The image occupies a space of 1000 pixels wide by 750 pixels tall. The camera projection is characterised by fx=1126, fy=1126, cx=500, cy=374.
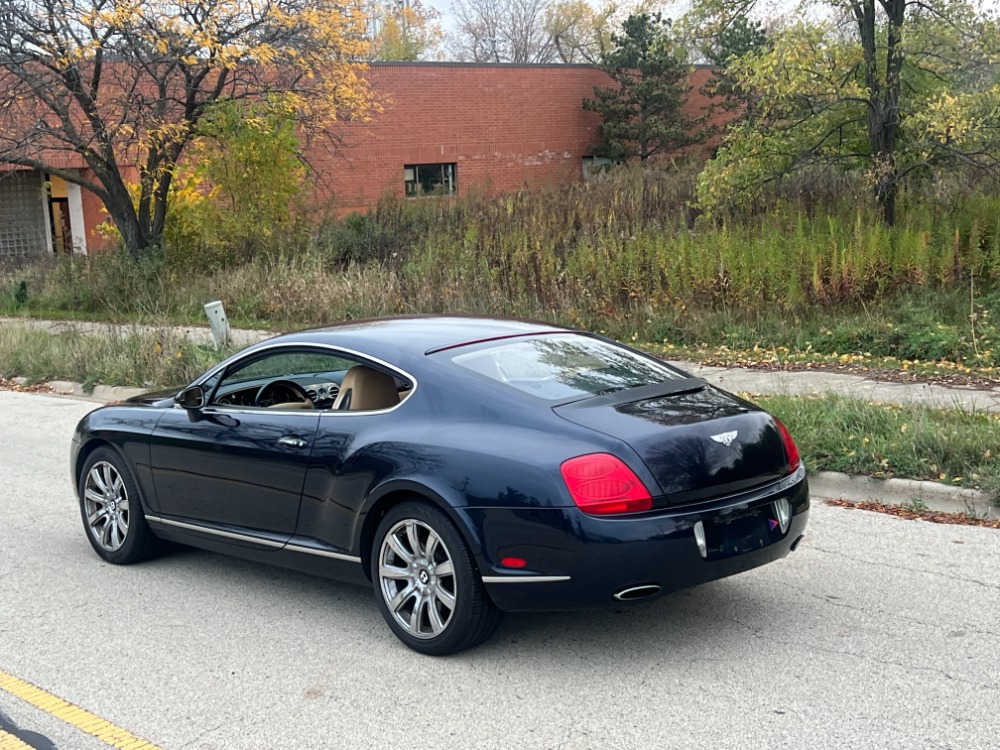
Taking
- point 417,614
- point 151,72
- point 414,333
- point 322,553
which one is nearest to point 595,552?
point 417,614

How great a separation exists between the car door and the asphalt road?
1.66 ft

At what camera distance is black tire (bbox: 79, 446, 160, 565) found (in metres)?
6.81

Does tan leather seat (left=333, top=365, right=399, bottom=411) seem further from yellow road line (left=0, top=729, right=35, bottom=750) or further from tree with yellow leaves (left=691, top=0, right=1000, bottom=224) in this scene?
tree with yellow leaves (left=691, top=0, right=1000, bottom=224)

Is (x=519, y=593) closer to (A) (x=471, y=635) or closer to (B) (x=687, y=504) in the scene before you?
(A) (x=471, y=635)

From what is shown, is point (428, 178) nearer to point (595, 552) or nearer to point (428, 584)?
point (428, 584)

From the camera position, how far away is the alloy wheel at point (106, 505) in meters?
6.94

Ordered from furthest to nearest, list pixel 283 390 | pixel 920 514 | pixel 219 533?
pixel 920 514 → pixel 283 390 → pixel 219 533

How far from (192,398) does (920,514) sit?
468 centimetres

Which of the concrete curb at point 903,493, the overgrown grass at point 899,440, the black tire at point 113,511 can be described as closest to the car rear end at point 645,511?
the concrete curb at point 903,493

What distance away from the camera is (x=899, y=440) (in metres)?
8.02

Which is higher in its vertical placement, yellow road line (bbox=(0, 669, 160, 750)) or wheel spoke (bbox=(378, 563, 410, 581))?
wheel spoke (bbox=(378, 563, 410, 581))

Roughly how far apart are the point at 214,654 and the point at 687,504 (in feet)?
7.80

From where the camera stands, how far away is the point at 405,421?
17.6 ft

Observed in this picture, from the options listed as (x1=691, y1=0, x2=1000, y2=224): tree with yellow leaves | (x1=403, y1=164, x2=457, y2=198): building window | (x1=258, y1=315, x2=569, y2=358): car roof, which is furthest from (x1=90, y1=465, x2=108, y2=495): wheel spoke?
(x1=403, y1=164, x2=457, y2=198): building window
